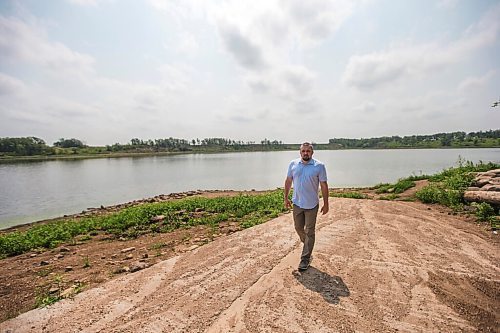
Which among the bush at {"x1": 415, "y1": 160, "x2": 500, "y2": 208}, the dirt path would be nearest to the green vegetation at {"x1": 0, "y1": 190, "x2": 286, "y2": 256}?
the dirt path

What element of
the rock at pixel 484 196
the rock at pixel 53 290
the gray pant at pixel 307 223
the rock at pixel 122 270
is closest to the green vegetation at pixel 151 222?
the rock at pixel 122 270

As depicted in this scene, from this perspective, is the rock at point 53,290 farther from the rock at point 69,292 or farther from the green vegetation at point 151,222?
the green vegetation at point 151,222

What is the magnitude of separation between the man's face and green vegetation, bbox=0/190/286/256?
14.5 ft

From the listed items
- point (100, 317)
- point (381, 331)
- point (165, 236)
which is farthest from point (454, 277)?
point (165, 236)

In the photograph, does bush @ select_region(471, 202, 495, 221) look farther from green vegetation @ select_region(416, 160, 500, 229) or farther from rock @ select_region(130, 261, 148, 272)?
rock @ select_region(130, 261, 148, 272)

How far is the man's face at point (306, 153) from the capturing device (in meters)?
5.12

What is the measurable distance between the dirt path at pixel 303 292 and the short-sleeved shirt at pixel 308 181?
127cm

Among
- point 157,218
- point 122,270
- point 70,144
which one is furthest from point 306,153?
point 70,144

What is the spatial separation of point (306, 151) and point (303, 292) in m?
2.37

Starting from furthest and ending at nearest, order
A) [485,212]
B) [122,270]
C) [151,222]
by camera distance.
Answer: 1. [151,222]
2. [485,212]
3. [122,270]

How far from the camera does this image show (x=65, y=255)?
7250 millimetres

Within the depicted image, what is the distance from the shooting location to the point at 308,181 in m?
5.08

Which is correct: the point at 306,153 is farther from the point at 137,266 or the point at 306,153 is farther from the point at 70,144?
the point at 70,144

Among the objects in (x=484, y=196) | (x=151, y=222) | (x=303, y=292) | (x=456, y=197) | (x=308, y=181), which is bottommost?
(x=151, y=222)
